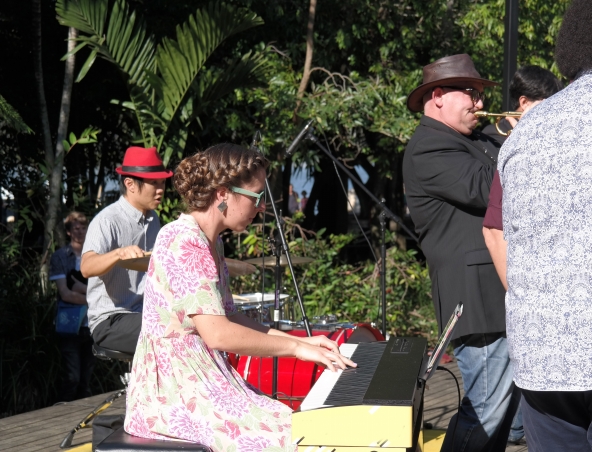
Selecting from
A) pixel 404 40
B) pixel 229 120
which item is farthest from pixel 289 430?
pixel 404 40

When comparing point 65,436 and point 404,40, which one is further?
point 404,40

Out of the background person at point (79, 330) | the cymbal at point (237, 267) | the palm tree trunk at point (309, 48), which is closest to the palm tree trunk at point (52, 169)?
the background person at point (79, 330)

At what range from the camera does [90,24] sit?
7043 mm

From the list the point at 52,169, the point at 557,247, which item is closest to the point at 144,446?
the point at 557,247

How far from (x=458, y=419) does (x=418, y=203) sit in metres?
0.87

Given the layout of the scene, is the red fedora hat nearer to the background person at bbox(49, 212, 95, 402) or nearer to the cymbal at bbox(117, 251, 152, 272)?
the cymbal at bbox(117, 251, 152, 272)

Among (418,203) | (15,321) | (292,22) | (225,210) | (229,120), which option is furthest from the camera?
(292,22)

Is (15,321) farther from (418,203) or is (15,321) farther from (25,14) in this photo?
(418,203)

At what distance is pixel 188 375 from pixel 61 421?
9.96 feet

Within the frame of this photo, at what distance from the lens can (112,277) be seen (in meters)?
4.68

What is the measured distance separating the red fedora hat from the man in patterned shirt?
3235 mm

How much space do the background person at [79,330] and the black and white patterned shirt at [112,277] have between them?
1.64 m

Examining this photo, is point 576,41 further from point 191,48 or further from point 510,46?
point 191,48

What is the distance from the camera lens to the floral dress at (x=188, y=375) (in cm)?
262
